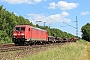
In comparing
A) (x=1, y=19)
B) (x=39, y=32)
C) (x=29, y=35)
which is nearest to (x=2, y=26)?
(x=1, y=19)

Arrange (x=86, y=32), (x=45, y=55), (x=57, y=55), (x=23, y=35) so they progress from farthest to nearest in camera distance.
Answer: (x=86, y=32) < (x=23, y=35) < (x=57, y=55) < (x=45, y=55)

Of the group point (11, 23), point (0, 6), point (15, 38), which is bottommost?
point (15, 38)

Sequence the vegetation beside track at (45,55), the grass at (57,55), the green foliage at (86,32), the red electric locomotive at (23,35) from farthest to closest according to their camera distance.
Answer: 1. the green foliage at (86,32)
2. the red electric locomotive at (23,35)
3. the grass at (57,55)
4. the vegetation beside track at (45,55)

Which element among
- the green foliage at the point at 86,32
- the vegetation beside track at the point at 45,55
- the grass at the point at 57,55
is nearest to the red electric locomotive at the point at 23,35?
the grass at the point at 57,55

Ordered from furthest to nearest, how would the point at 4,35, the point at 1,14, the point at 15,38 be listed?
the point at 1,14 → the point at 4,35 → the point at 15,38

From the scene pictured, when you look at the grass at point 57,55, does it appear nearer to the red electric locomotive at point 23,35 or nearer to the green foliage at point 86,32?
the red electric locomotive at point 23,35

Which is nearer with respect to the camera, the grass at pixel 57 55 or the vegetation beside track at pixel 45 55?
the vegetation beside track at pixel 45 55

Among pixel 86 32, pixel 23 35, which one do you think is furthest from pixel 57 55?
pixel 86 32

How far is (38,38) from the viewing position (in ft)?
155

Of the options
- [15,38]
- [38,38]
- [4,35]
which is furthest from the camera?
[4,35]

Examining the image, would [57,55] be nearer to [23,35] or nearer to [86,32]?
[23,35]

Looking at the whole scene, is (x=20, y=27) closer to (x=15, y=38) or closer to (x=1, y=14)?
(x=15, y=38)

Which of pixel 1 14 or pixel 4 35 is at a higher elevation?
pixel 1 14

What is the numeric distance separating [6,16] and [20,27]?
36.0 metres
